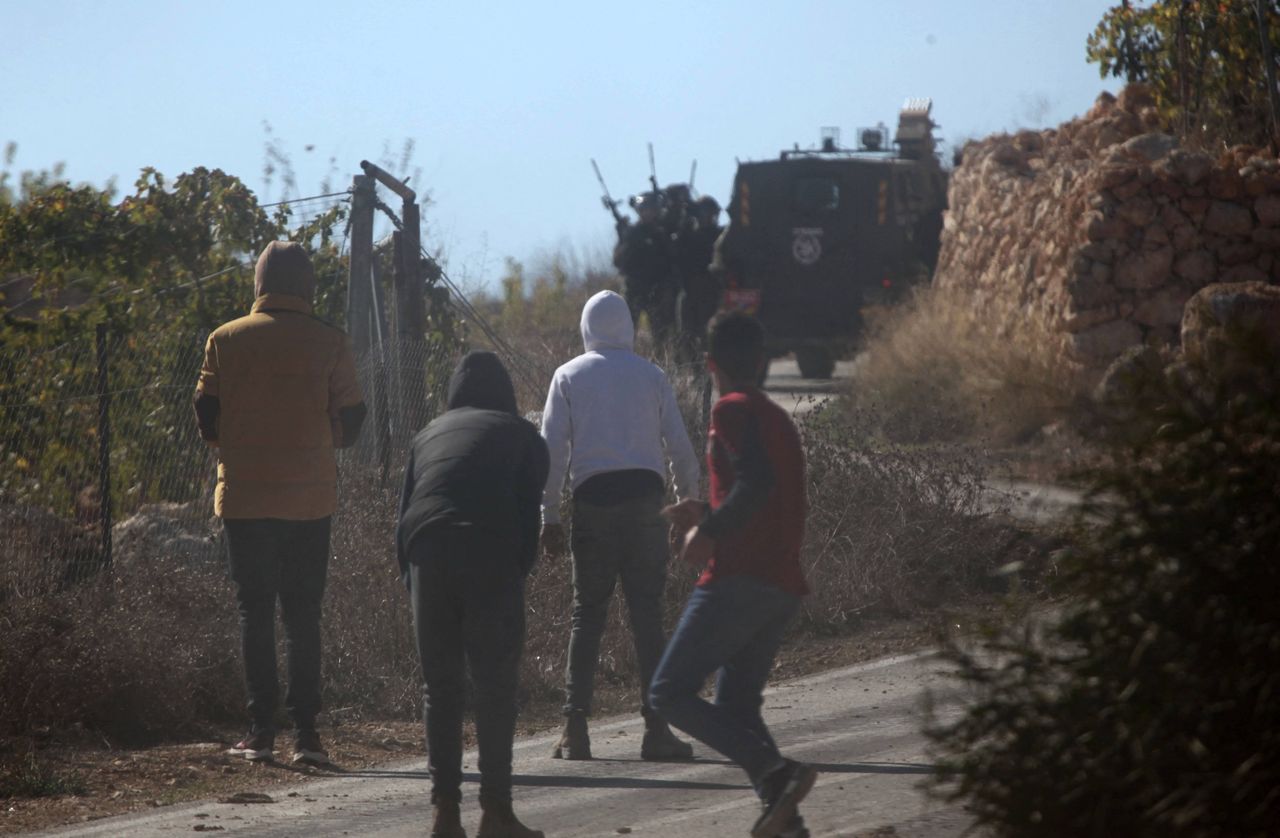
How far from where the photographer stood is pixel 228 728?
24.9ft

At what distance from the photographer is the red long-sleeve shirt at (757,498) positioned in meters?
5.07

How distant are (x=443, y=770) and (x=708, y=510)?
45.8 inches

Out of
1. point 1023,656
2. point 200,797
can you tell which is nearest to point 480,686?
point 200,797

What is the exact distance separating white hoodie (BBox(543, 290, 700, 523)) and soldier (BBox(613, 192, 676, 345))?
34.1ft

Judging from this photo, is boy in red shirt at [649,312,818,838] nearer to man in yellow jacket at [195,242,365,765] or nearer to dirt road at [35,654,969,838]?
dirt road at [35,654,969,838]

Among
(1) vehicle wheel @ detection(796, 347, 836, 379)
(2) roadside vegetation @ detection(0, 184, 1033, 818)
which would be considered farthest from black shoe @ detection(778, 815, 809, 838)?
(1) vehicle wheel @ detection(796, 347, 836, 379)

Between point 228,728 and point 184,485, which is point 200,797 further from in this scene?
point 184,485

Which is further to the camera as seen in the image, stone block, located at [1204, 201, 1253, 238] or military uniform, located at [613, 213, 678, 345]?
military uniform, located at [613, 213, 678, 345]

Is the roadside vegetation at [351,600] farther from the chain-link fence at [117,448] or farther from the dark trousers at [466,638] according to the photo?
the dark trousers at [466,638]

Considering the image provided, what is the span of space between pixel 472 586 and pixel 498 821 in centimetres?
75

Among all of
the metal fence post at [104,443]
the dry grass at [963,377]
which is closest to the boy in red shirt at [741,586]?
the metal fence post at [104,443]

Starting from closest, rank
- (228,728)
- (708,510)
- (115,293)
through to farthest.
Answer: (708,510), (228,728), (115,293)

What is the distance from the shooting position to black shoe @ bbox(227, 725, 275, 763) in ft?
22.2

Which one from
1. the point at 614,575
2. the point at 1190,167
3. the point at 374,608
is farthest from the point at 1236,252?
the point at 614,575
